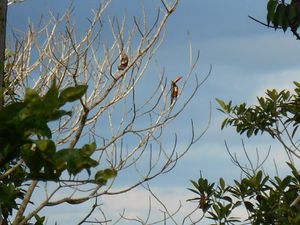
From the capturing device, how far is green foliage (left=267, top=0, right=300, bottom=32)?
5.08m

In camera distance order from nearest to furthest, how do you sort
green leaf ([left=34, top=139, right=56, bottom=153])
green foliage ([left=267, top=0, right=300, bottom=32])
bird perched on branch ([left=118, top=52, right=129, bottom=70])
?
1. green leaf ([left=34, top=139, right=56, bottom=153])
2. green foliage ([left=267, top=0, right=300, bottom=32])
3. bird perched on branch ([left=118, top=52, right=129, bottom=70])

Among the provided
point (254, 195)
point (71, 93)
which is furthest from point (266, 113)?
point (71, 93)

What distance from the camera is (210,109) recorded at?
21.4 ft

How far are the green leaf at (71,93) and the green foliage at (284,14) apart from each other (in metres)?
3.23

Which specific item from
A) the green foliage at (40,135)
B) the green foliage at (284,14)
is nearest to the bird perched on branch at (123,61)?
→ the green foliage at (284,14)

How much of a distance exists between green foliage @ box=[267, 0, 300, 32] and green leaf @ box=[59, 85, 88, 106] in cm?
323

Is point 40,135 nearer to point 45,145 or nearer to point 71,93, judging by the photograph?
point 45,145

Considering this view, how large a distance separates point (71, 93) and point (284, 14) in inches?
131

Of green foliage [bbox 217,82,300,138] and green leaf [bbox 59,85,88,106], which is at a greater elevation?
green foliage [bbox 217,82,300,138]

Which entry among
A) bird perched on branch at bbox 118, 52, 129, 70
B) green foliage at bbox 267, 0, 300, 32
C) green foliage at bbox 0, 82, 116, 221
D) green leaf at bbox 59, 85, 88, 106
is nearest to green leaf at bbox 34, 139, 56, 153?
green foliage at bbox 0, 82, 116, 221

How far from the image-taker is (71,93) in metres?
2.15

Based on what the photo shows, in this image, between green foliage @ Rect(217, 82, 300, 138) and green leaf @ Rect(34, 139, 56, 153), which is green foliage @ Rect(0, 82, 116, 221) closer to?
green leaf @ Rect(34, 139, 56, 153)

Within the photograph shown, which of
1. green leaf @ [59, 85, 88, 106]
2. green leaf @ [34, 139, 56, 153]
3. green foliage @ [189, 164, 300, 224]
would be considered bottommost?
green leaf @ [34, 139, 56, 153]

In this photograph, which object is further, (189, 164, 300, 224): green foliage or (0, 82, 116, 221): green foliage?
(189, 164, 300, 224): green foliage
